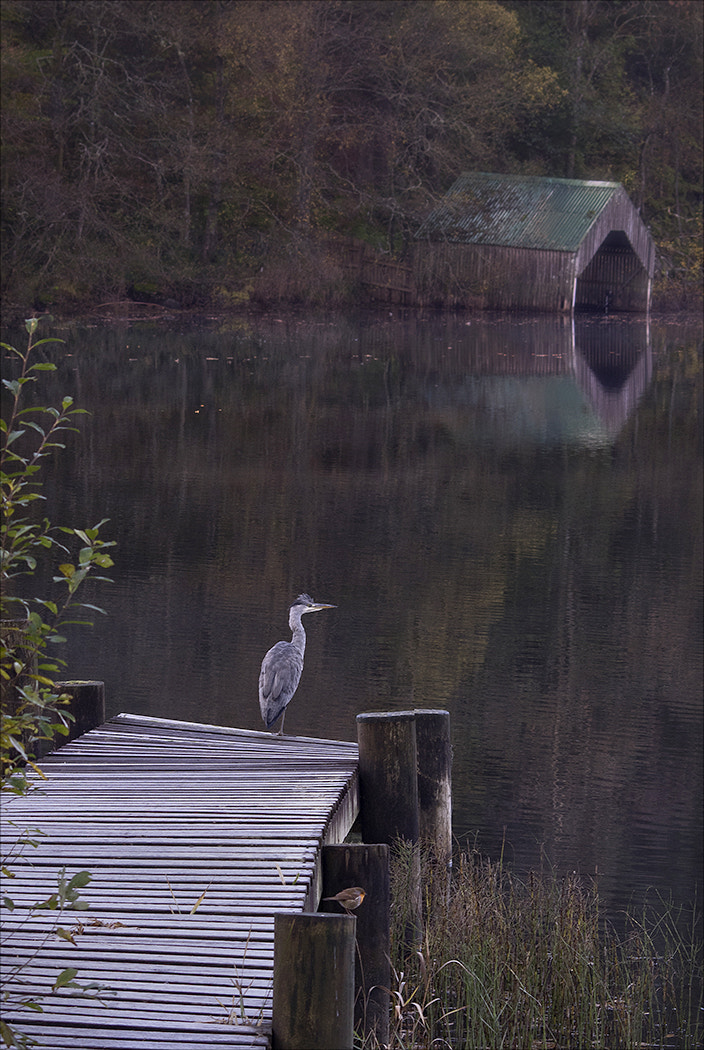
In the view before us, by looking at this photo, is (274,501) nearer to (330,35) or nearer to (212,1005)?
(212,1005)

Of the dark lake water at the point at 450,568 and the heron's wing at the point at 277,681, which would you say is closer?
the heron's wing at the point at 277,681

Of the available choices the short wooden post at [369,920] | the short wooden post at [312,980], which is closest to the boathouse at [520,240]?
the short wooden post at [369,920]

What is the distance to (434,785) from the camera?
27.3 feet

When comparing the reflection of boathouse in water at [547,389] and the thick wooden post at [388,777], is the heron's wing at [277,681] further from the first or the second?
the reflection of boathouse in water at [547,389]

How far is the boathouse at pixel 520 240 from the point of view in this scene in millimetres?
53375

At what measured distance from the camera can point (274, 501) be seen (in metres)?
21.4

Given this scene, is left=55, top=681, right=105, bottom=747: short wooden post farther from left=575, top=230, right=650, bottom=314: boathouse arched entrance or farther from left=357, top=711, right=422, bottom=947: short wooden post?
left=575, top=230, right=650, bottom=314: boathouse arched entrance

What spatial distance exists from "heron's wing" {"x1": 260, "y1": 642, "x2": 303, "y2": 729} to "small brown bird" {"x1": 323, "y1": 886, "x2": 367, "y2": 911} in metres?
3.05

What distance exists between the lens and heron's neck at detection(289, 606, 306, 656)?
9.82 metres

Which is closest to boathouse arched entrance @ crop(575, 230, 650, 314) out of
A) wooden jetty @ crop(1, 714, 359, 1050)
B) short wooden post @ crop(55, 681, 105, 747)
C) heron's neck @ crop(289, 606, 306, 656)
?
heron's neck @ crop(289, 606, 306, 656)

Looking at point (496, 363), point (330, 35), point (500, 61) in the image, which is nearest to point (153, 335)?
point (496, 363)

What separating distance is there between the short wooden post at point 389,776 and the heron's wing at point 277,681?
1.57 m

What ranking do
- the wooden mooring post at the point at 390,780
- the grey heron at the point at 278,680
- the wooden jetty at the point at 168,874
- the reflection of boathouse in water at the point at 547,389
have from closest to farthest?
the wooden jetty at the point at 168,874
the wooden mooring post at the point at 390,780
the grey heron at the point at 278,680
the reflection of boathouse in water at the point at 547,389

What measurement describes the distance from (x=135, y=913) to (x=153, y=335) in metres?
39.6
